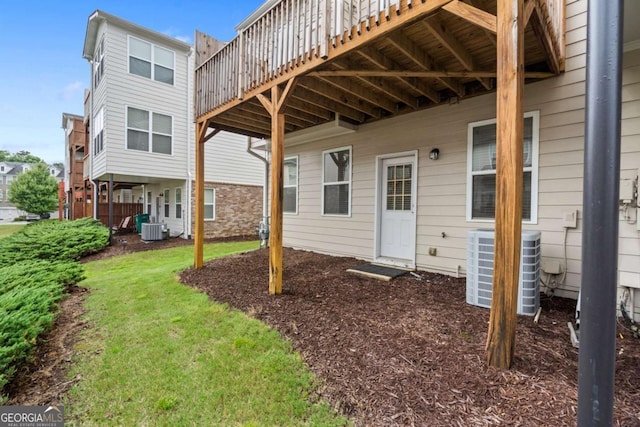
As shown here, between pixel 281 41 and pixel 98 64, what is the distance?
10.9 m

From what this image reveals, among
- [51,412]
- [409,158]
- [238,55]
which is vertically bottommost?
[51,412]

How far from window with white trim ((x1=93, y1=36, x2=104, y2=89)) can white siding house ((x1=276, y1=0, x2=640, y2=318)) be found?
8.12 m

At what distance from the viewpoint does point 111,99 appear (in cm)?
1006

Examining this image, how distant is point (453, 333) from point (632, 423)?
1225mm

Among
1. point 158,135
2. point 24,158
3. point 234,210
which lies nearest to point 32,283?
point 158,135

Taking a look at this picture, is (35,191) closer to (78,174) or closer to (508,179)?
(78,174)

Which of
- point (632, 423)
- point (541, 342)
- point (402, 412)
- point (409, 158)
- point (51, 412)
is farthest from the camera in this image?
point (409, 158)

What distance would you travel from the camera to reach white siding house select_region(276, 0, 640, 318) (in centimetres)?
362

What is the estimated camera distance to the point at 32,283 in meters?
4.06

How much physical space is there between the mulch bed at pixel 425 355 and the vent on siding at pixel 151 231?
26.7 feet

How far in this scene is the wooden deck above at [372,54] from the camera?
2930 millimetres

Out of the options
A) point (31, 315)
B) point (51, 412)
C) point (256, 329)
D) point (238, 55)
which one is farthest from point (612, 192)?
point (238, 55)

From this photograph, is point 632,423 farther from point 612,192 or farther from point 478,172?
point 478,172

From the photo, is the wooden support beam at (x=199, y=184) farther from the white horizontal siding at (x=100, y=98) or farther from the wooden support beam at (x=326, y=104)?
the white horizontal siding at (x=100, y=98)
